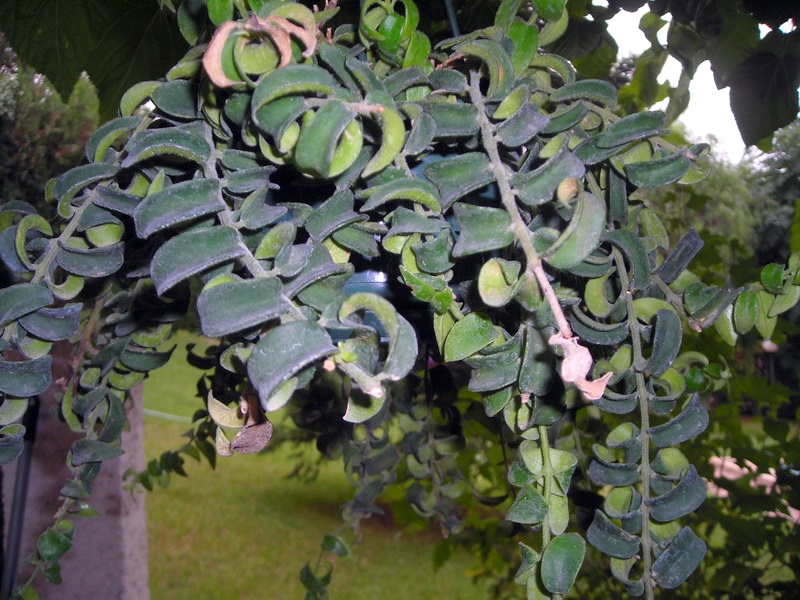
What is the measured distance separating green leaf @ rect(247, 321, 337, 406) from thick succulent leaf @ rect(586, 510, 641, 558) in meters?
0.19

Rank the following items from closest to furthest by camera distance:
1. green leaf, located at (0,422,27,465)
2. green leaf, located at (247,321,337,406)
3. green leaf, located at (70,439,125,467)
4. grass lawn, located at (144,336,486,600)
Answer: green leaf, located at (247,321,337,406), green leaf, located at (0,422,27,465), green leaf, located at (70,439,125,467), grass lawn, located at (144,336,486,600)

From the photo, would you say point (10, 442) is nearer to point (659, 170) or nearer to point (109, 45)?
point (659, 170)

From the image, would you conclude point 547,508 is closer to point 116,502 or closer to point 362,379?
point 362,379

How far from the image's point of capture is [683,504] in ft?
1.03

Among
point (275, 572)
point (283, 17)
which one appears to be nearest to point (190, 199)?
point (283, 17)

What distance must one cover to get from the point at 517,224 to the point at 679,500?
0.18m

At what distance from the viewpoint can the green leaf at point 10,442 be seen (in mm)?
304

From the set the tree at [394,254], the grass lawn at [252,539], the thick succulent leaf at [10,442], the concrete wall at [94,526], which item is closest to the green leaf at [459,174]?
the tree at [394,254]

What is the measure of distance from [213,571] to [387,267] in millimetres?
1881

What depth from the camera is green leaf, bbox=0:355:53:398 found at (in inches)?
11.7

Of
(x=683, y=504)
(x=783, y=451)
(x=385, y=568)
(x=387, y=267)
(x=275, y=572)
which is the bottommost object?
(x=385, y=568)

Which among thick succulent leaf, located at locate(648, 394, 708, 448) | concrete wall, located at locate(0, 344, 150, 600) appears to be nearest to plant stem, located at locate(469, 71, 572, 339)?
thick succulent leaf, located at locate(648, 394, 708, 448)

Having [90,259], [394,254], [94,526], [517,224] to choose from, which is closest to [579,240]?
[517,224]

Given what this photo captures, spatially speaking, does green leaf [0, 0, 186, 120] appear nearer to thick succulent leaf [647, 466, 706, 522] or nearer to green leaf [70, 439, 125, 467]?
green leaf [70, 439, 125, 467]
